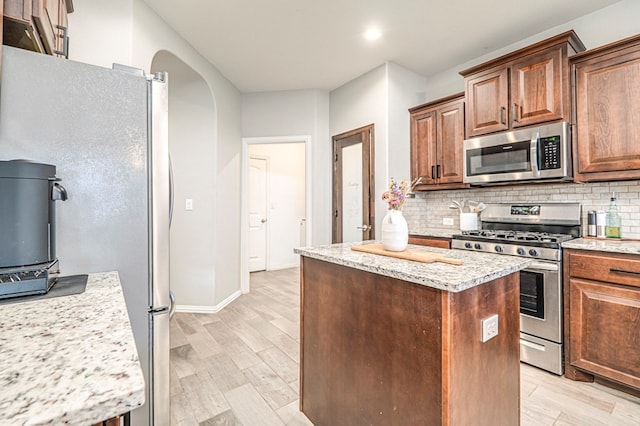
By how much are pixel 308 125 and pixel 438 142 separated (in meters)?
1.67

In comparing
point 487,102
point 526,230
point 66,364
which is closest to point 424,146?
point 487,102

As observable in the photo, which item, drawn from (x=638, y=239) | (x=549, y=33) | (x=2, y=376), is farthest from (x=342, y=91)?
(x=2, y=376)

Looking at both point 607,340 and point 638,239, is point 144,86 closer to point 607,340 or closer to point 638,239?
point 607,340

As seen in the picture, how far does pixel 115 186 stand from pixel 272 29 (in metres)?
2.18

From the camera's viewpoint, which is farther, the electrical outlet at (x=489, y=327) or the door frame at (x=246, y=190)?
the door frame at (x=246, y=190)

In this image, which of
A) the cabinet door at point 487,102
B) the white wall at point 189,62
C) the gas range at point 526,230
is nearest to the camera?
the white wall at point 189,62

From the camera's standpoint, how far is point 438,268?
126 cm

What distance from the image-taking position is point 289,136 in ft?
13.3

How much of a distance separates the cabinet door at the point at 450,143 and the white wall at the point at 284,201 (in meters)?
3.04

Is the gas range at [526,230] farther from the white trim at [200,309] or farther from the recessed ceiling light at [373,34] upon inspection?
the white trim at [200,309]

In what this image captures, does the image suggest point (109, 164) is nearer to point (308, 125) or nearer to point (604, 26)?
point (308, 125)

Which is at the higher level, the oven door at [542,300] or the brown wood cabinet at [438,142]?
the brown wood cabinet at [438,142]

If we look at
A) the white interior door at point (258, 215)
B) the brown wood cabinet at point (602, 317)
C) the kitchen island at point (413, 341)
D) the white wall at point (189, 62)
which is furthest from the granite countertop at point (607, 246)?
the white interior door at point (258, 215)

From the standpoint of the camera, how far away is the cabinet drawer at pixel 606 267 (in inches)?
72.3
